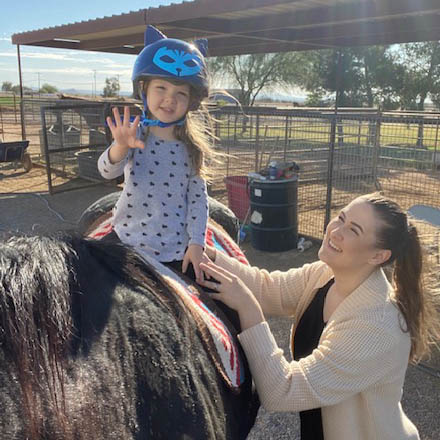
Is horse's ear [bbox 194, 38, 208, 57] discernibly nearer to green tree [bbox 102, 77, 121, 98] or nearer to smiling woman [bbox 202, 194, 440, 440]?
smiling woman [bbox 202, 194, 440, 440]

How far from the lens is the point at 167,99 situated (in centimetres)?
157

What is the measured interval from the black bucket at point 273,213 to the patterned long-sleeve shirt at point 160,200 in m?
4.19

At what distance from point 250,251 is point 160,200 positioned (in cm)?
444

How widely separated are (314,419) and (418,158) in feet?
18.6

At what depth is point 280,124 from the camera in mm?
8008

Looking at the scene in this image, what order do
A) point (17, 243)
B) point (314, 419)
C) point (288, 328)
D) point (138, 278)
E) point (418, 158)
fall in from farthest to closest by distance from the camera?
point (418, 158), point (288, 328), point (314, 419), point (138, 278), point (17, 243)

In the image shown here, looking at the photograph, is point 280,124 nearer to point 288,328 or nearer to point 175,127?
point 288,328

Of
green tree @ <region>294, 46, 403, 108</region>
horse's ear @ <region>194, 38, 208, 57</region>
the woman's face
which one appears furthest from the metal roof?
green tree @ <region>294, 46, 403, 108</region>

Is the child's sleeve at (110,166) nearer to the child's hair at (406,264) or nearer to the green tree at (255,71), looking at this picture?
the child's hair at (406,264)

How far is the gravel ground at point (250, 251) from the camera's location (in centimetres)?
272

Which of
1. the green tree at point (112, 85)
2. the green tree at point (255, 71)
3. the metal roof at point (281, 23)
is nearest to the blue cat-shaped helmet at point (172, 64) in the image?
the metal roof at point (281, 23)

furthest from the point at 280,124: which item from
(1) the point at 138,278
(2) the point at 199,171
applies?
(1) the point at 138,278

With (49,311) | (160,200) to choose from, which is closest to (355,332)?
(160,200)

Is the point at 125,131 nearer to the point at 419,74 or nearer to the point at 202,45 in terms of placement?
the point at 202,45
